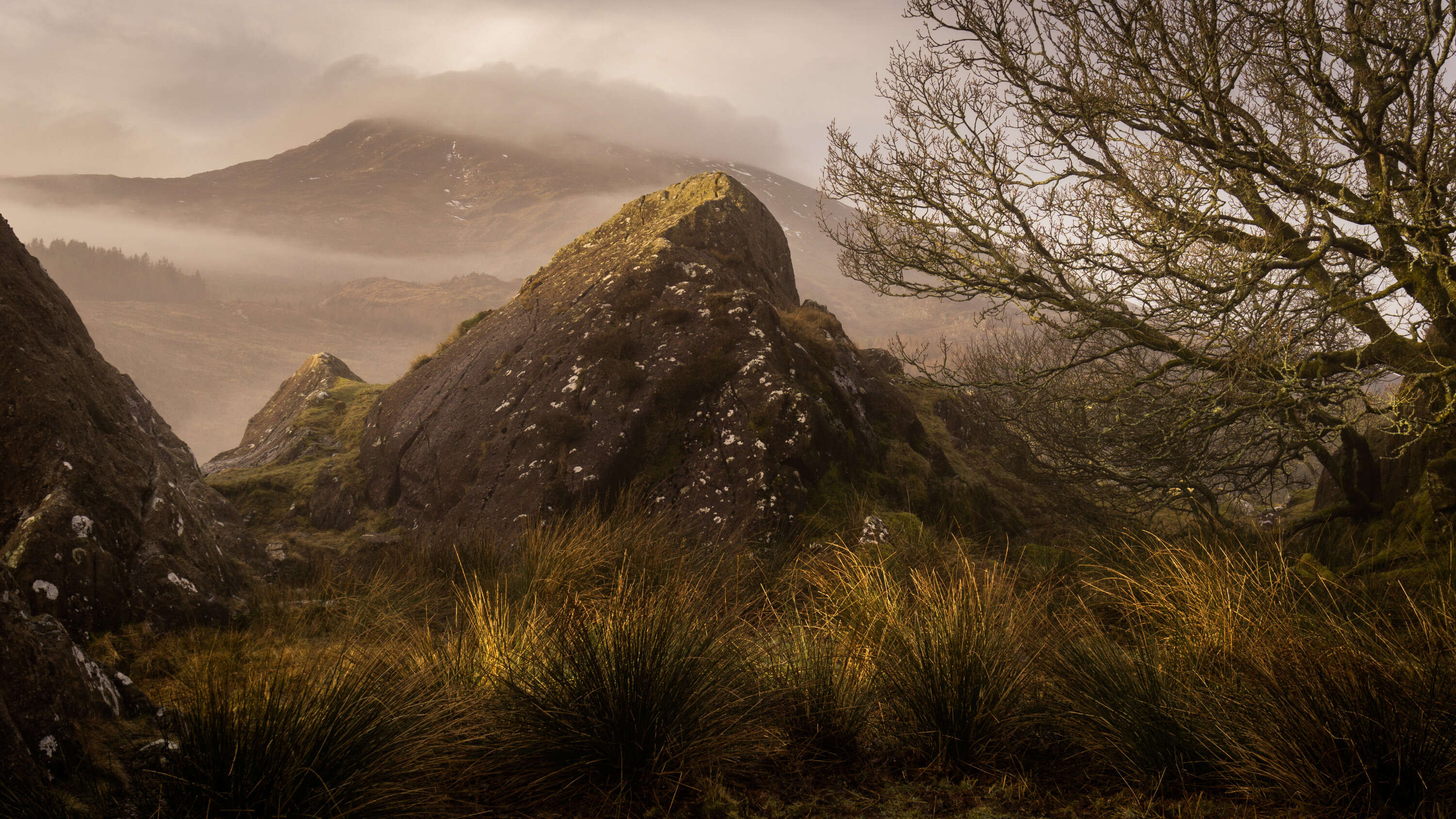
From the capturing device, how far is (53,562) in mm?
4254

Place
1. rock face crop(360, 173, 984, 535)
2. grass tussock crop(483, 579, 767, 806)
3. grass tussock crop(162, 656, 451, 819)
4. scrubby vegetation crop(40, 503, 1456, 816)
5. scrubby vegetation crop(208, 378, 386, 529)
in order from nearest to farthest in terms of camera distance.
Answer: grass tussock crop(162, 656, 451, 819) < scrubby vegetation crop(40, 503, 1456, 816) < grass tussock crop(483, 579, 767, 806) < rock face crop(360, 173, 984, 535) < scrubby vegetation crop(208, 378, 386, 529)

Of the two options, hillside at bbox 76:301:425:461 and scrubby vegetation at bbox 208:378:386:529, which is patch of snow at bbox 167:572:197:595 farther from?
hillside at bbox 76:301:425:461

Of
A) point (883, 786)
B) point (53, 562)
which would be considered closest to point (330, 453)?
point (53, 562)

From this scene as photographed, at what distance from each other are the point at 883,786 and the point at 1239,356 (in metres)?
4.97

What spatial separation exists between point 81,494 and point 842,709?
4.77 metres

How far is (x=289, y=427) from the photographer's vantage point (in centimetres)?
1403

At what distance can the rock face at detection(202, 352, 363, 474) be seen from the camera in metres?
13.1

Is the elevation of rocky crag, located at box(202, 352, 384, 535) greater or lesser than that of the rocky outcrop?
→ lesser

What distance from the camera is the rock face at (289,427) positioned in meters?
13.1

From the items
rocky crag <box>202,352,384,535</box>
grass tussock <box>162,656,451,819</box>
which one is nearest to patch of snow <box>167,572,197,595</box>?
grass tussock <box>162,656,451,819</box>

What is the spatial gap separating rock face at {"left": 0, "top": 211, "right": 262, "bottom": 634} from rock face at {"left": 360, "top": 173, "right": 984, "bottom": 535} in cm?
316

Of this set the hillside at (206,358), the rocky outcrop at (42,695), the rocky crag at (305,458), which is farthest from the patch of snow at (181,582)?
the hillside at (206,358)

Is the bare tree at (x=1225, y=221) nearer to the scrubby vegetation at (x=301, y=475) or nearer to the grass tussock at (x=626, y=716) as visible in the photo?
the grass tussock at (x=626, y=716)

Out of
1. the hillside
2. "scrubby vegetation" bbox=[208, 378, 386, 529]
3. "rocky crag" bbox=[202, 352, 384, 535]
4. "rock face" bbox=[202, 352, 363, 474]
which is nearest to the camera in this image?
"rocky crag" bbox=[202, 352, 384, 535]
